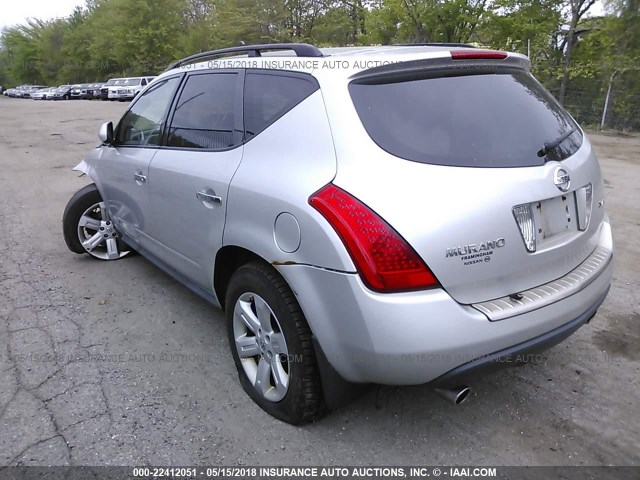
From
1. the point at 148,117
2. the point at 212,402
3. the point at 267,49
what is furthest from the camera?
the point at 148,117

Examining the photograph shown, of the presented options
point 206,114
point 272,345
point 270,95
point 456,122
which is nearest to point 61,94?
point 206,114

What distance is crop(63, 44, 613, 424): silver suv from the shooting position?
1952 mm

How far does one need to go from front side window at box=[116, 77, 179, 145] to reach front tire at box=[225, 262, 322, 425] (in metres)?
1.51

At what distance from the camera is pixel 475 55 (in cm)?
242

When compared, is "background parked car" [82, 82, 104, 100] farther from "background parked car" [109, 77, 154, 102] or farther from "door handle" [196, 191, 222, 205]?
"door handle" [196, 191, 222, 205]

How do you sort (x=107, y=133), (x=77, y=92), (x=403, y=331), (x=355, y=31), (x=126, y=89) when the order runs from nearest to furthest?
(x=403, y=331), (x=107, y=133), (x=355, y=31), (x=126, y=89), (x=77, y=92)

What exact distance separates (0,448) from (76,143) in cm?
1220

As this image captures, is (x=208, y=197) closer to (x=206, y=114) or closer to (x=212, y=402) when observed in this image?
(x=206, y=114)

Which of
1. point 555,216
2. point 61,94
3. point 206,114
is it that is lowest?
point 61,94

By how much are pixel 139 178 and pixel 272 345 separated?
1810 millimetres

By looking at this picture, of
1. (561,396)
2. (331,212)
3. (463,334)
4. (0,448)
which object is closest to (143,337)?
(0,448)

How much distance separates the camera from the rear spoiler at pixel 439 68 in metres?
2.26

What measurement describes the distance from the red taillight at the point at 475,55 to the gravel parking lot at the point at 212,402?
1757mm

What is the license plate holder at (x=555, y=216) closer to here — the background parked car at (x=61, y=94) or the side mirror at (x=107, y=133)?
the side mirror at (x=107, y=133)
